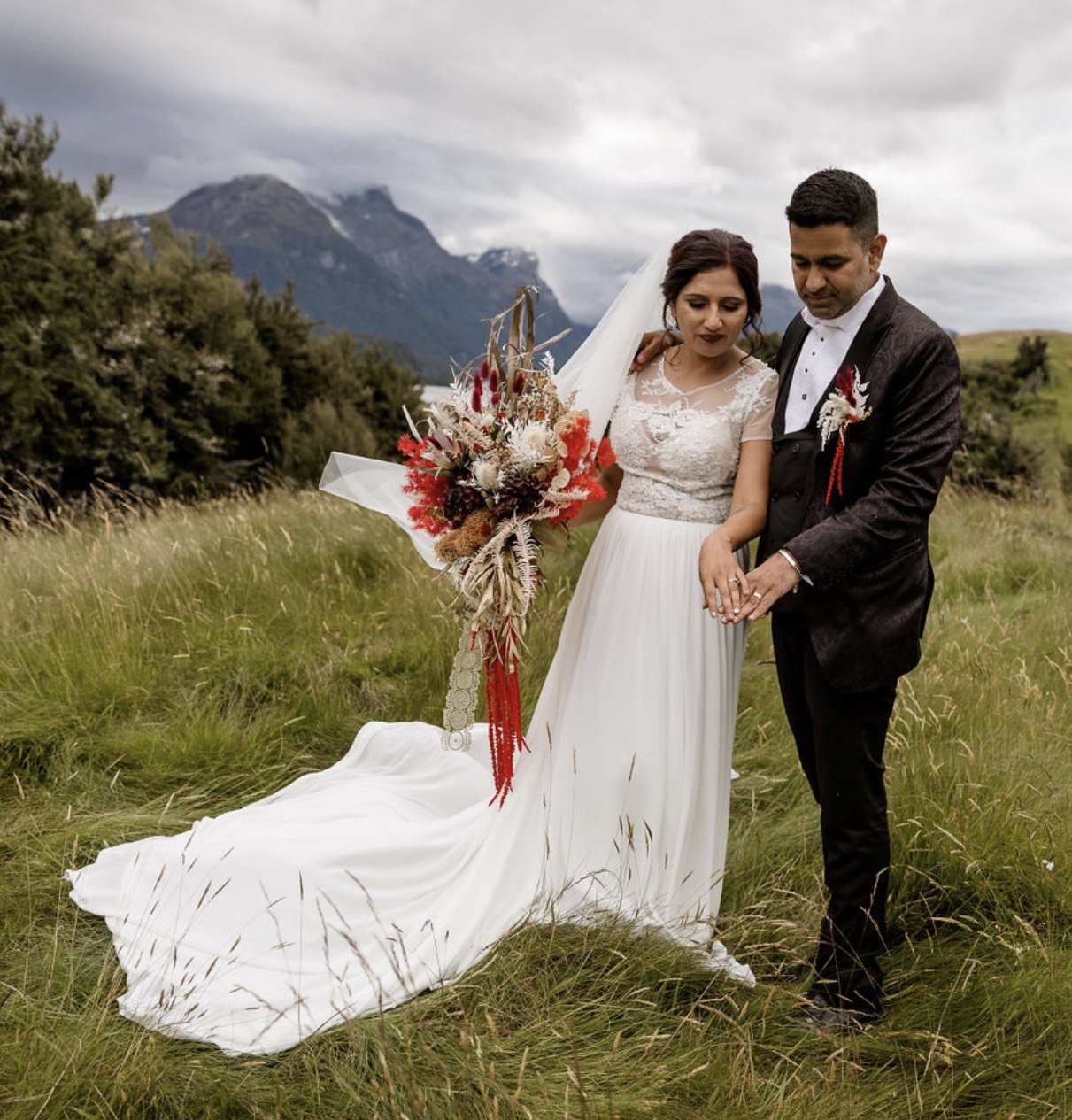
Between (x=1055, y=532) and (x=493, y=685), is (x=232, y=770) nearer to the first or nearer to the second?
(x=493, y=685)

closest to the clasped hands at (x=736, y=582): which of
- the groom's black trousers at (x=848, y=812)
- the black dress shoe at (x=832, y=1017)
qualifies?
the groom's black trousers at (x=848, y=812)

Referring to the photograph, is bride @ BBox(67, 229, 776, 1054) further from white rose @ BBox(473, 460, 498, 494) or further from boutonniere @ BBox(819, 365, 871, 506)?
white rose @ BBox(473, 460, 498, 494)

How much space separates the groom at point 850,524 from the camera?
8.82 feet

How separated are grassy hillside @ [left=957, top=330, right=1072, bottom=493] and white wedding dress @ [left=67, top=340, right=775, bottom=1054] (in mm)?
12676

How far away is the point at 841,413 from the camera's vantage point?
276 centimetres

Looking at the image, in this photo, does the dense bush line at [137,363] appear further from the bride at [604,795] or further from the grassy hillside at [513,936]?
the bride at [604,795]

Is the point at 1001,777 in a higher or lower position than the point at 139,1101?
higher

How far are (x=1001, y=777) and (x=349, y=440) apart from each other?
2962cm

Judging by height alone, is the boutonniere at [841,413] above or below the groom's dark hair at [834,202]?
below

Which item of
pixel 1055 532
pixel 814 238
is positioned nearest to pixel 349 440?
pixel 1055 532

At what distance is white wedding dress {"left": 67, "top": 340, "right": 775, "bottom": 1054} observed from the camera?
330cm

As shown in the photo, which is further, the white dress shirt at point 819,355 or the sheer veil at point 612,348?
the sheer veil at point 612,348

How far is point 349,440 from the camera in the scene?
104 ft

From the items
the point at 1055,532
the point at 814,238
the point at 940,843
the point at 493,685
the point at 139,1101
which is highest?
the point at 814,238
